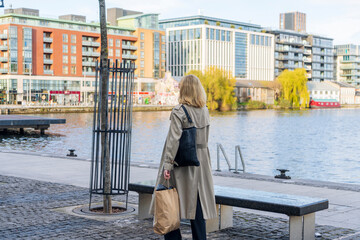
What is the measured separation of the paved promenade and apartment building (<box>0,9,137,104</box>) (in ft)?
308

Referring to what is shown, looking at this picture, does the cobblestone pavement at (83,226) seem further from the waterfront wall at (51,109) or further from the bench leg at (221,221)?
the waterfront wall at (51,109)

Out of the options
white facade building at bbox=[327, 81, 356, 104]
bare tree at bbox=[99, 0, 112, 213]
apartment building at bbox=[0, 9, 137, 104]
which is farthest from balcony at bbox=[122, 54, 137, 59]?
bare tree at bbox=[99, 0, 112, 213]

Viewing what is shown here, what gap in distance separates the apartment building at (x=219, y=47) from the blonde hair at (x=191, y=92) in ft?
470

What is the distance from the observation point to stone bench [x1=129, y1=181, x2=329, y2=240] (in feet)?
23.1

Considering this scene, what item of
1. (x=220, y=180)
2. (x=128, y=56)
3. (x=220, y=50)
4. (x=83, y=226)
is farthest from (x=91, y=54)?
(x=83, y=226)

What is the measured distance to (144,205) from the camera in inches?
340

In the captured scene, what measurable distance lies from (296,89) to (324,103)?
27998 mm

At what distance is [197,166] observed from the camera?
6.27 meters

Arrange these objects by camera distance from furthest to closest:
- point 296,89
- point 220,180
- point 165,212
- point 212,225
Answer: point 296,89 → point 220,180 → point 212,225 → point 165,212

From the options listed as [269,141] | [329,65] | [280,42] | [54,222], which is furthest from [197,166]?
[329,65]

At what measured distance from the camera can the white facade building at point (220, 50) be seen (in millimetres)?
150125

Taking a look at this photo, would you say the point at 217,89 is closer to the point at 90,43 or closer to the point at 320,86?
the point at 90,43

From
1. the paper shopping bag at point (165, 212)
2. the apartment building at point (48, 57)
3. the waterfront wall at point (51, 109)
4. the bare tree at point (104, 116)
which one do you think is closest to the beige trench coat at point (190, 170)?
the paper shopping bag at point (165, 212)

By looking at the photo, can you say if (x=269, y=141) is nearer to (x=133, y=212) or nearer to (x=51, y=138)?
(x=51, y=138)
